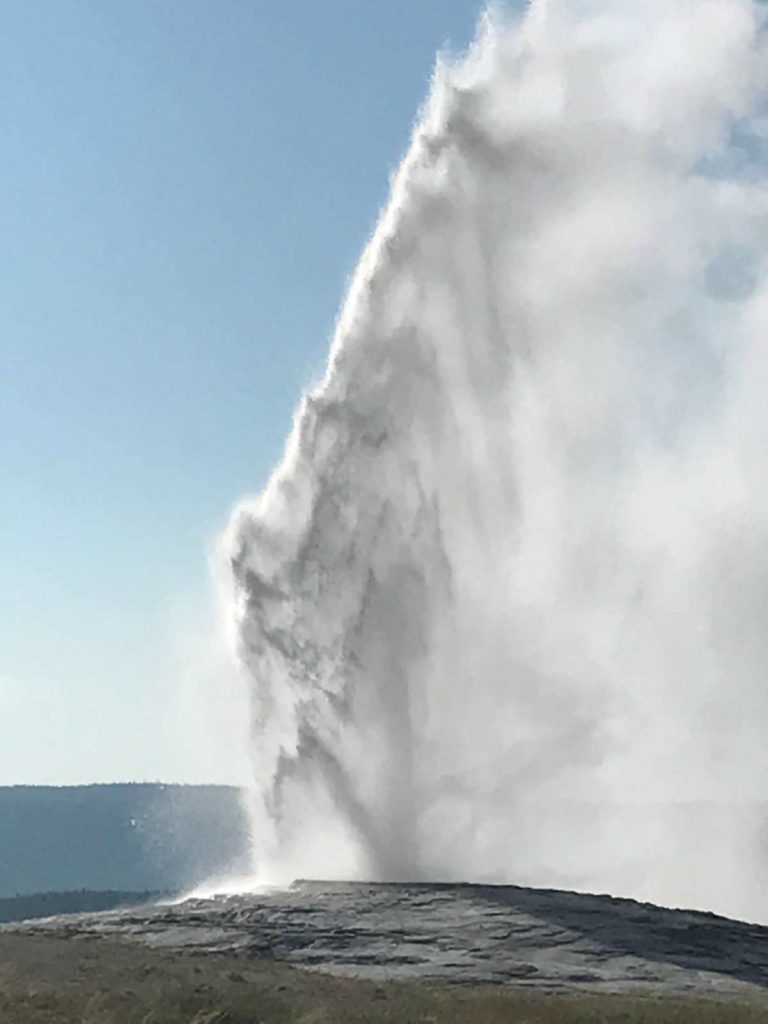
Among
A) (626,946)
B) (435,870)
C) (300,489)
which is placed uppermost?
(300,489)

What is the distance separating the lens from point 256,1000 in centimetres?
2127

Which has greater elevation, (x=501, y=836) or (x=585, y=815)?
(x=585, y=815)

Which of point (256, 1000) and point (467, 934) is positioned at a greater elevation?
point (467, 934)

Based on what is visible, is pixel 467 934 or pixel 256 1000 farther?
pixel 467 934

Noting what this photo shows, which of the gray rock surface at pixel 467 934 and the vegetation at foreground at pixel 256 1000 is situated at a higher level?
the gray rock surface at pixel 467 934

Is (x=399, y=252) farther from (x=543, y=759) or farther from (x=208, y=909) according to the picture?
(x=543, y=759)

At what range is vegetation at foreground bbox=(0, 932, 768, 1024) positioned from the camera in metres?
19.9

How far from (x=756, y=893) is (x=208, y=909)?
220ft

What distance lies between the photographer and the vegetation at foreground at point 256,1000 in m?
19.9

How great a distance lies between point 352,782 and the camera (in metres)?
47.4

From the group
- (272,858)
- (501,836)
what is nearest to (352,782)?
(272,858)

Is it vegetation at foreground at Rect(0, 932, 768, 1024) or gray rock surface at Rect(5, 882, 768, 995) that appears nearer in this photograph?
vegetation at foreground at Rect(0, 932, 768, 1024)

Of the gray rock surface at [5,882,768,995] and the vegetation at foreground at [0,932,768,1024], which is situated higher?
the gray rock surface at [5,882,768,995]

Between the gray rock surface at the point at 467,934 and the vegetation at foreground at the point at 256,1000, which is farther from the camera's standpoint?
the gray rock surface at the point at 467,934
